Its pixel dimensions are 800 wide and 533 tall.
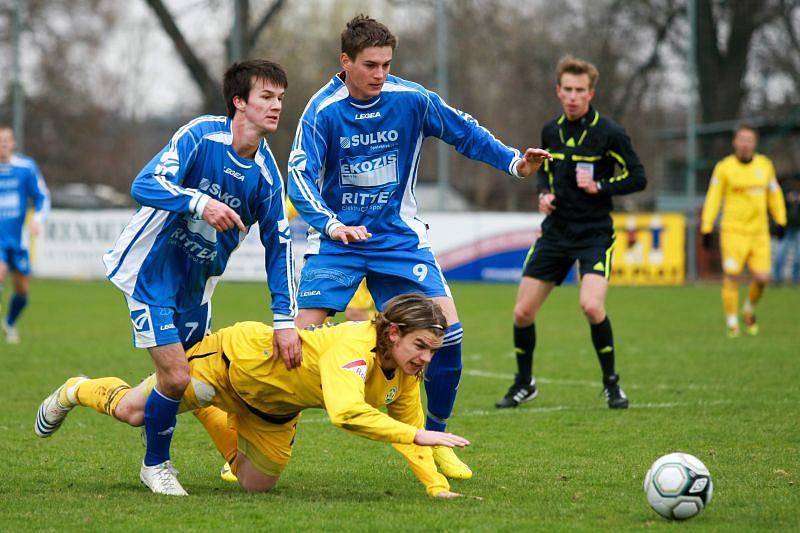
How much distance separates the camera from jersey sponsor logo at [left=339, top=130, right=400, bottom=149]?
603cm

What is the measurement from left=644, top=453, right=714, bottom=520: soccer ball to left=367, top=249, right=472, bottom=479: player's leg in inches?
60.9

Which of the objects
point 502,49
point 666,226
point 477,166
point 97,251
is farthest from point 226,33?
point 477,166

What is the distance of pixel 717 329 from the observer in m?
13.6

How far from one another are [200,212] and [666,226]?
17.5m

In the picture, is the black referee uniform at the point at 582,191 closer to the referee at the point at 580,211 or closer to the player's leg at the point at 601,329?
the referee at the point at 580,211

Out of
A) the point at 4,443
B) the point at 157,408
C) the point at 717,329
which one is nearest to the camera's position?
the point at 157,408

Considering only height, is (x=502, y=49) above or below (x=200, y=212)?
above

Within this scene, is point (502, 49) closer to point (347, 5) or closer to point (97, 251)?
point (347, 5)

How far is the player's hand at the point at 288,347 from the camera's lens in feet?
16.6

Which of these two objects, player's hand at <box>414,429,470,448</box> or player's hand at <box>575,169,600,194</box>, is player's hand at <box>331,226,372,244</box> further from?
player's hand at <box>575,169,600,194</box>

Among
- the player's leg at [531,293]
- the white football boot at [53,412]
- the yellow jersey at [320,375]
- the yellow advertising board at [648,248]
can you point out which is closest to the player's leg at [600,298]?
the player's leg at [531,293]

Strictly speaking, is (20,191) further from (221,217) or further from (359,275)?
(221,217)

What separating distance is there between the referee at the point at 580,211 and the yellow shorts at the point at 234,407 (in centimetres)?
304


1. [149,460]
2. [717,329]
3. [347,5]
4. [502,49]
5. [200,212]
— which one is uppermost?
[347,5]
